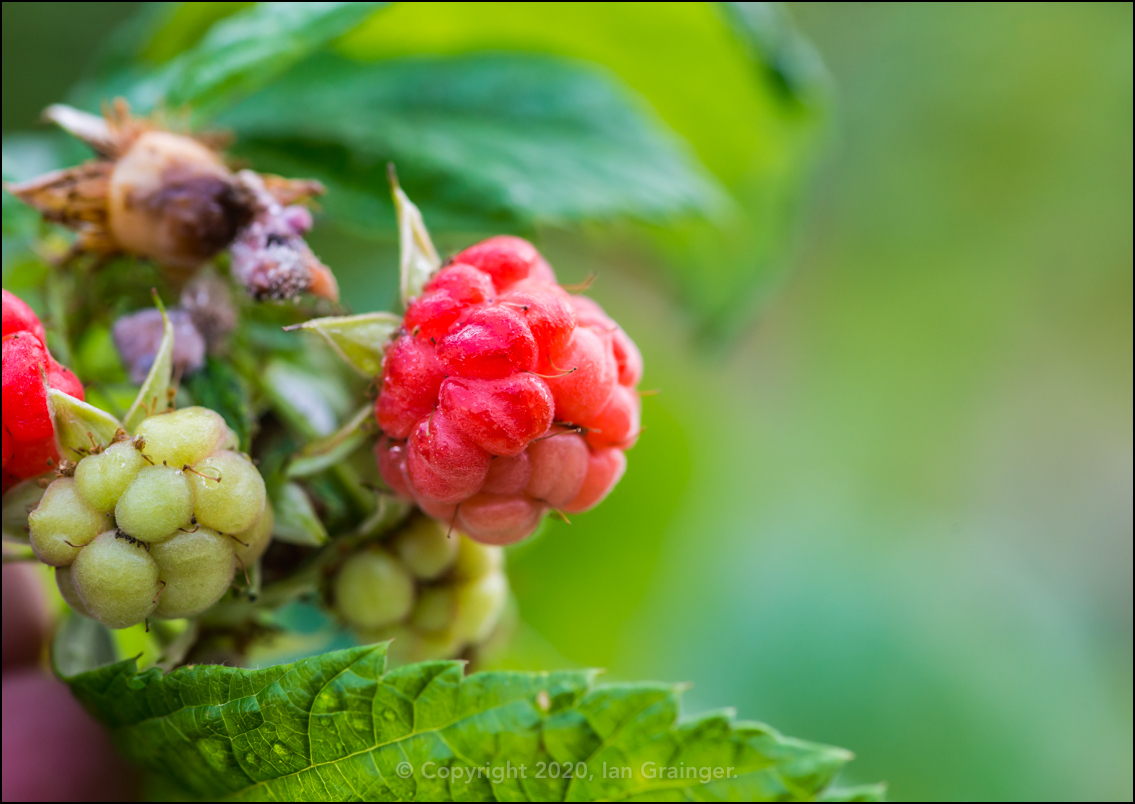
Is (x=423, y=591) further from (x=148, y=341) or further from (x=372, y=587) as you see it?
(x=148, y=341)

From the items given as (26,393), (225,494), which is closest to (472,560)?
(225,494)

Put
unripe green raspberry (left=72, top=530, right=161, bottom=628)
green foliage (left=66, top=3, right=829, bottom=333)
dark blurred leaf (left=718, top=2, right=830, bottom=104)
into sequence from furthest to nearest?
dark blurred leaf (left=718, top=2, right=830, bottom=104)
green foliage (left=66, top=3, right=829, bottom=333)
unripe green raspberry (left=72, top=530, right=161, bottom=628)

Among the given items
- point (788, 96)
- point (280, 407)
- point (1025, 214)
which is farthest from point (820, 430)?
point (280, 407)

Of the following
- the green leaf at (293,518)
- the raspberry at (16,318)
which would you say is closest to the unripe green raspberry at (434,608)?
the green leaf at (293,518)

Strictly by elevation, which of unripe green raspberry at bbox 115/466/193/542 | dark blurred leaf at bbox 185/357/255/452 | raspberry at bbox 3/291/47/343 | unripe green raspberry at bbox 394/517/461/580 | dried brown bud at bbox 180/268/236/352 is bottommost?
unripe green raspberry at bbox 115/466/193/542

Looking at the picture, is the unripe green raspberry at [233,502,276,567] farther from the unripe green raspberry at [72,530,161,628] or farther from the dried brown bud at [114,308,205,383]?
the dried brown bud at [114,308,205,383]

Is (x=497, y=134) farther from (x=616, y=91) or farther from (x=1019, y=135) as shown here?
(x=1019, y=135)

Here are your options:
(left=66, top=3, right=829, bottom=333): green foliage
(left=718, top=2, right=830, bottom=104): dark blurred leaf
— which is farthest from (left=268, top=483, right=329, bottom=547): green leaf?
(left=718, top=2, right=830, bottom=104): dark blurred leaf
